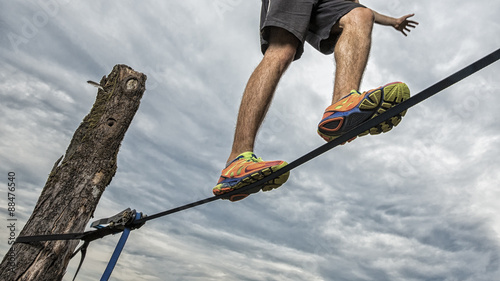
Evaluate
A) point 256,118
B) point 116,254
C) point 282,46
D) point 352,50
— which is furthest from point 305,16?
point 116,254

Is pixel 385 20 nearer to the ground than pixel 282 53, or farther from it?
farther from it

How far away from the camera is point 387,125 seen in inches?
53.1

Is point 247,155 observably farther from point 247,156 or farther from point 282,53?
point 282,53

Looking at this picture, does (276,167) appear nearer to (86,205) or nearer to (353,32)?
(353,32)

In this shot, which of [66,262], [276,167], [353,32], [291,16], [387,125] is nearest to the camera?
[387,125]

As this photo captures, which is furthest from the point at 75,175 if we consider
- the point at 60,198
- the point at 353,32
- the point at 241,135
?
the point at 353,32

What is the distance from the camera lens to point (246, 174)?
1.57m

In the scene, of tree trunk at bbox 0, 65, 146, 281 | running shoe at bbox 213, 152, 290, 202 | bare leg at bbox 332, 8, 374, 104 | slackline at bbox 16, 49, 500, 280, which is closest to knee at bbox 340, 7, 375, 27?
bare leg at bbox 332, 8, 374, 104

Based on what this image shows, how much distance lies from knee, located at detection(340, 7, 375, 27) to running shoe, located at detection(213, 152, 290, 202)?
2.26ft

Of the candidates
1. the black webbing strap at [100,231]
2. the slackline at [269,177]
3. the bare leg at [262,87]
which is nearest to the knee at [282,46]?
the bare leg at [262,87]

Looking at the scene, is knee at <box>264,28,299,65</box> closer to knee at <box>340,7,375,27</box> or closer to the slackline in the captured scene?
knee at <box>340,7,375,27</box>

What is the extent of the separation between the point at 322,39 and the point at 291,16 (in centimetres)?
20

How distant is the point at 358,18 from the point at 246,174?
829 millimetres

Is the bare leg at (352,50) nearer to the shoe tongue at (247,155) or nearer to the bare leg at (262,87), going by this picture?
the bare leg at (262,87)
